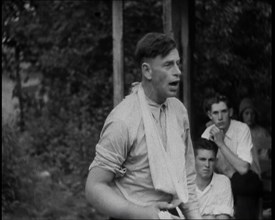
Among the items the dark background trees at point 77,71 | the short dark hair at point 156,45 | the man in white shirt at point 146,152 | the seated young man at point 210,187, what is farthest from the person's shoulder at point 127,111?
the dark background trees at point 77,71

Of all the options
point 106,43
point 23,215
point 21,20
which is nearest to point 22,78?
point 21,20

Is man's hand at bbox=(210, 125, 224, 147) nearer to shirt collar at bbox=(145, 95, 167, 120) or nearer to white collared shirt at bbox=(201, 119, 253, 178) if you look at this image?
white collared shirt at bbox=(201, 119, 253, 178)

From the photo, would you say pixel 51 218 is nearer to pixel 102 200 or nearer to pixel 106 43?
pixel 106 43

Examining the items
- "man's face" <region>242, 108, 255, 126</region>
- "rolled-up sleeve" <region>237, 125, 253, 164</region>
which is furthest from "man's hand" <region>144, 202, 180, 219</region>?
"man's face" <region>242, 108, 255, 126</region>

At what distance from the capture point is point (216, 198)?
16.6ft

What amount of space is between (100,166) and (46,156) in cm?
579

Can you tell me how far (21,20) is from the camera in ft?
28.3

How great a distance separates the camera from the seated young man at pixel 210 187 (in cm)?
503

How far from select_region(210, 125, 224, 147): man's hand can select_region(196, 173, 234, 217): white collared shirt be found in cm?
36

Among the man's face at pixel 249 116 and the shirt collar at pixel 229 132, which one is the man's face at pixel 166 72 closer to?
the shirt collar at pixel 229 132

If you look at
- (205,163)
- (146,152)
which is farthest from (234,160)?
(146,152)

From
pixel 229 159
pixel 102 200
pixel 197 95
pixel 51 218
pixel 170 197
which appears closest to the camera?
pixel 102 200

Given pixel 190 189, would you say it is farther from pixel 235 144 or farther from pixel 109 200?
pixel 235 144

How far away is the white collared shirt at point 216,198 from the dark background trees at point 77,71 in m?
1.92
